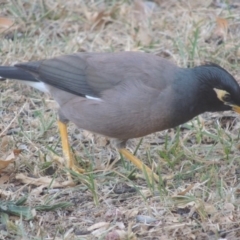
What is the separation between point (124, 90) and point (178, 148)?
681 mm

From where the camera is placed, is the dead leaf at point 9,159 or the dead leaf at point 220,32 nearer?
the dead leaf at point 9,159

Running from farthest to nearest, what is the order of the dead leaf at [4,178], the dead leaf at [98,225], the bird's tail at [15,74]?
the bird's tail at [15,74]
the dead leaf at [4,178]
the dead leaf at [98,225]

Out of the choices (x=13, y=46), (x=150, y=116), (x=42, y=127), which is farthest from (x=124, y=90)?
(x=13, y=46)

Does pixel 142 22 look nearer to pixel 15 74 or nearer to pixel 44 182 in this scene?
pixel 15 74

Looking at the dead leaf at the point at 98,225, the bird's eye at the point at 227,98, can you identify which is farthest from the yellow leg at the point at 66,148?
the bird's eye at the point at 227,98

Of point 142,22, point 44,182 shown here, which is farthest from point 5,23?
point 44,182

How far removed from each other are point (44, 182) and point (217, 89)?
1240 millimetres

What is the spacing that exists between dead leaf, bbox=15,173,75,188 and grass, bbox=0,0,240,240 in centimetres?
2

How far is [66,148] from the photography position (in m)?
5.52

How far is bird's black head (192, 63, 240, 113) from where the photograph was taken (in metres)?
5.11

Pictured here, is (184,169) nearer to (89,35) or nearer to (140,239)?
(140,239)

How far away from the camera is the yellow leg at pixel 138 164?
5.17 metres

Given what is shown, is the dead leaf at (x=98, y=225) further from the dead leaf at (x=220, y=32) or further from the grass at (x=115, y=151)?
the dead leaf at (x=220, y=32)

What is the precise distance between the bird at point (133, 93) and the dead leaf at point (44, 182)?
0.62 feet
